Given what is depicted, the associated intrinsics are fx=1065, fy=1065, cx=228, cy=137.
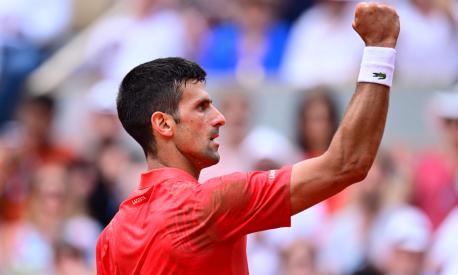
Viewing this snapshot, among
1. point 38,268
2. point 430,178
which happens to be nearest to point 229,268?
point 430,178

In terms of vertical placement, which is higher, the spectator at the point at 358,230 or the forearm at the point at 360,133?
the forearm at the point at 360,133

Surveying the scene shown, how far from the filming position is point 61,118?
32.9ft

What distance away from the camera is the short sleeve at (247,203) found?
3777mm

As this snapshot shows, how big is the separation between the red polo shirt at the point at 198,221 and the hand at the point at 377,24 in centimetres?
55

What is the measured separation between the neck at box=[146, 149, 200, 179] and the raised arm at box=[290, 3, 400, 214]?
0.66m

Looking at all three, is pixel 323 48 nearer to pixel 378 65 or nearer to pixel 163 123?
pixel 163 123

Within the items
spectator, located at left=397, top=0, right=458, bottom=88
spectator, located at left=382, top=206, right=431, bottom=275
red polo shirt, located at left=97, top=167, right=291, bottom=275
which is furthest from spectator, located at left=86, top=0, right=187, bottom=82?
red polo shirt, located at left=97, top=167, right=291, bottom=275

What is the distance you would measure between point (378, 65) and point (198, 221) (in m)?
0.85

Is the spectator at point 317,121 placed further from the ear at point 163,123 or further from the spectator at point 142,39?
the ear at point 163,123

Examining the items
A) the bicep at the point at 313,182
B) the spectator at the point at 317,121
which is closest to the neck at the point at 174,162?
the bicep at the point at 313,182

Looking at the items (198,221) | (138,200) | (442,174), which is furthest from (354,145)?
(442,174)

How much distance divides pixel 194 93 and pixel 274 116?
4685 millimetres

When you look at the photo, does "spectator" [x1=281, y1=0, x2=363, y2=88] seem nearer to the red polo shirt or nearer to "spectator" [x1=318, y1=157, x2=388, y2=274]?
"spectator" [x1=318, y1=157, x2=388, y2=274]

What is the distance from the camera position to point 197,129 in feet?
13.6
